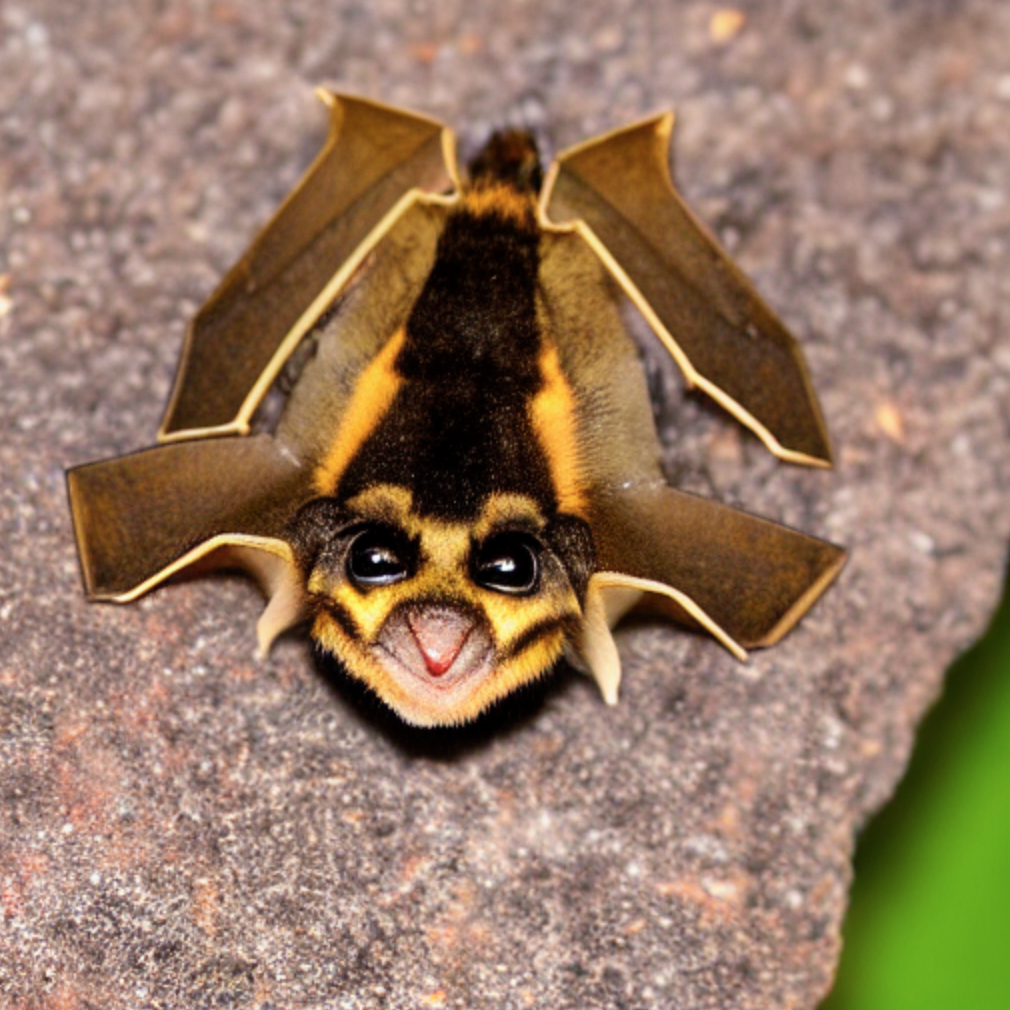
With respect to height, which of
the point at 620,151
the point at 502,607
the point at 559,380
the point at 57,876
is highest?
the point at 620,151

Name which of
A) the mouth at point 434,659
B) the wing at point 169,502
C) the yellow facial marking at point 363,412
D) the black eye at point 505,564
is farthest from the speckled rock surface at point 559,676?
the black eye at point 505,564

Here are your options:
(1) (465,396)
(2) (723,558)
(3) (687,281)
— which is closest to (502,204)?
(3) (687,281)

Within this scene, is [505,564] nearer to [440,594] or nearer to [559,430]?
[440,594]

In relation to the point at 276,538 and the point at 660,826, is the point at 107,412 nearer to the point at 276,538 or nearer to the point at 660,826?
the point at 276,538

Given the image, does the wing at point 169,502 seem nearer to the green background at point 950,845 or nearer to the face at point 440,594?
the face at point 440,594

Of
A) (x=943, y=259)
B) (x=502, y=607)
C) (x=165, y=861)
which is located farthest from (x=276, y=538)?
(x=943, y=259)

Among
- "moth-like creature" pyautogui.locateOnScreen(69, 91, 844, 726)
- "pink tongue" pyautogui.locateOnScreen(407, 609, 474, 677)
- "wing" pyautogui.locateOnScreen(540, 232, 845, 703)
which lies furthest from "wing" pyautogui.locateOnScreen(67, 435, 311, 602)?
"wing" pyautogui.locateOnScreen(540, 232, 845, 703)
